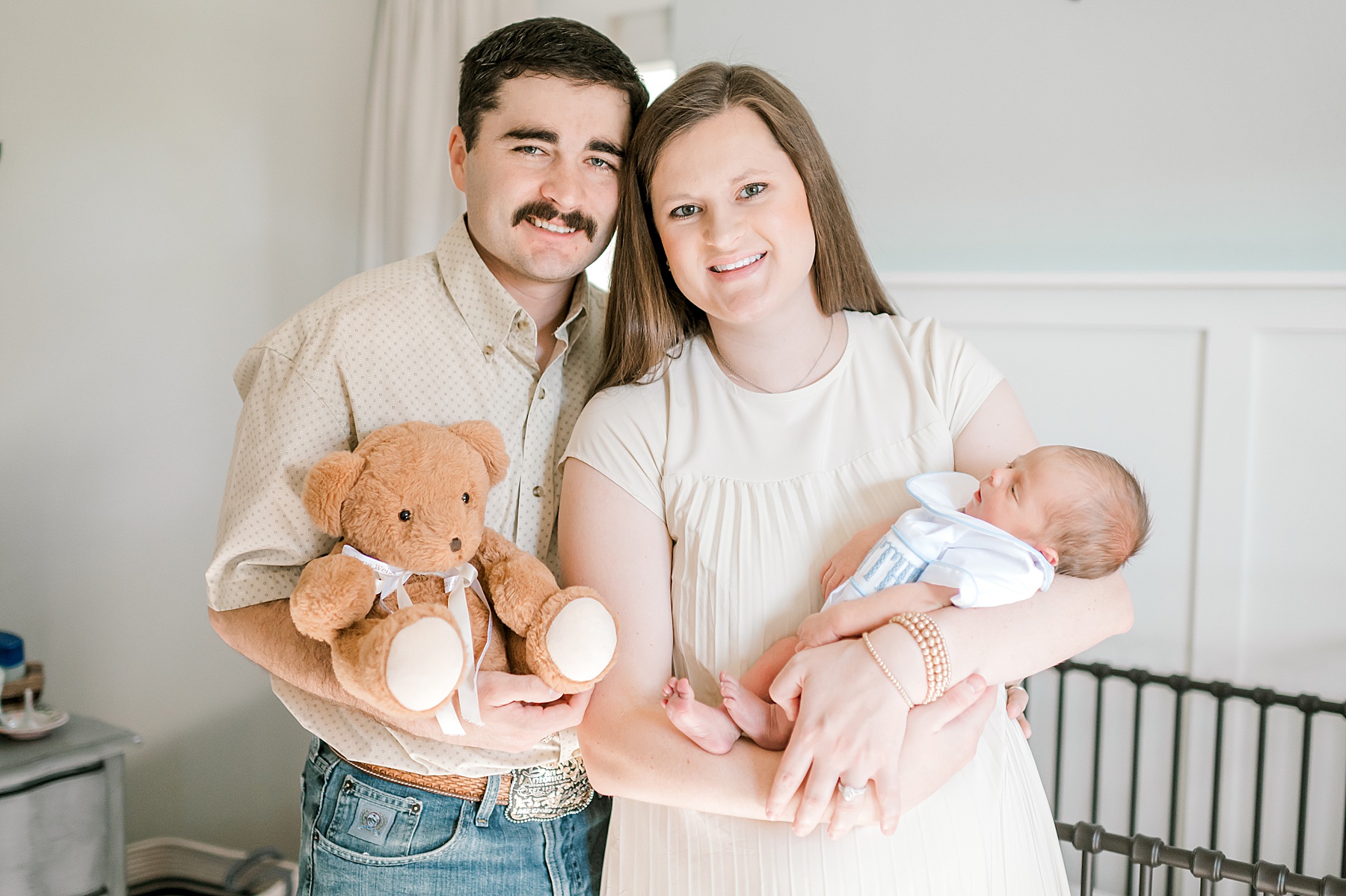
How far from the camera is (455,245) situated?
1.35m

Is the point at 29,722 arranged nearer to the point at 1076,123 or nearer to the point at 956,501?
the point at 956,501

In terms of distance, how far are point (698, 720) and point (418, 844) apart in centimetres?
49

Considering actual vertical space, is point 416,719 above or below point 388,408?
below

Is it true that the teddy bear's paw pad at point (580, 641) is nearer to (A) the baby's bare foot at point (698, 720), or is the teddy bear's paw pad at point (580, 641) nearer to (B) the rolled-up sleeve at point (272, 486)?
(A) the baby's bare foot at point (698, 720)

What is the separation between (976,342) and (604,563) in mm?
1346

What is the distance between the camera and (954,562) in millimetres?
1089

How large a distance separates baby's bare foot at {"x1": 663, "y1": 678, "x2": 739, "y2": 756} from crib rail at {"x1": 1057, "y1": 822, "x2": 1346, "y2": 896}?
35.6 inches

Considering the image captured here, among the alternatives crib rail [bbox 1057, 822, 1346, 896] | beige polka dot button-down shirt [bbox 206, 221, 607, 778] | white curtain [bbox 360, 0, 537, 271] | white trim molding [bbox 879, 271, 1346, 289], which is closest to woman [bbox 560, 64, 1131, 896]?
beige polka dot button-down shirt [bbox 206, 221, 607, 778]

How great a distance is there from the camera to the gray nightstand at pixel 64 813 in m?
1.60

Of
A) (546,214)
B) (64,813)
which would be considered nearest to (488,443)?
(546,214)

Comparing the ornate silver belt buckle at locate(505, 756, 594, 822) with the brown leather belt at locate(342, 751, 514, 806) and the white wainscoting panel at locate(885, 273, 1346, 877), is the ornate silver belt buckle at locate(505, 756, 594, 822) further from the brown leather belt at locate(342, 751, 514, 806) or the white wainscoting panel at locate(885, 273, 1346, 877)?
the white wainscoting panel at locate(885, 273, 1346, 877)

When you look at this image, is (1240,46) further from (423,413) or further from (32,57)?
(32,57)

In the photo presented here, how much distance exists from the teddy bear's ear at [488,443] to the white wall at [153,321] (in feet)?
4.60

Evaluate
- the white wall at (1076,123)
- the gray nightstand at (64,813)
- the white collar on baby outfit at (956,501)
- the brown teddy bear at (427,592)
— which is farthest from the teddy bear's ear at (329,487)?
the white wall at (1076,123)
